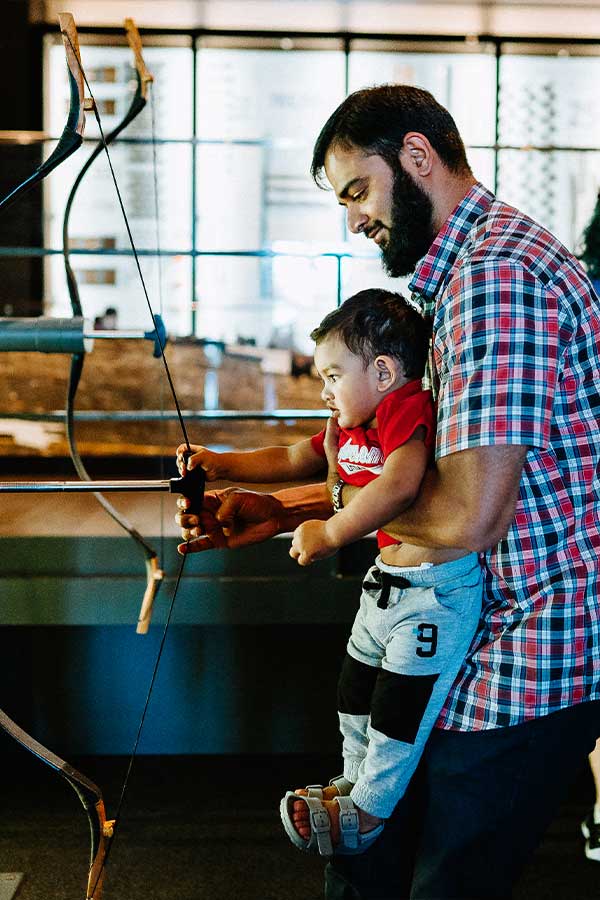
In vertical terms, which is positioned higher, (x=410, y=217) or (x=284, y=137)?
(x=284, y=137)

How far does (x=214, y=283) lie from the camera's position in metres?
5.36

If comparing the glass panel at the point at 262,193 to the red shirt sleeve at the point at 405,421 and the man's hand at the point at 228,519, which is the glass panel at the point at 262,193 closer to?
the man's hand at the point at 228,519

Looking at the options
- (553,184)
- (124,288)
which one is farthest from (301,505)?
(553,184)

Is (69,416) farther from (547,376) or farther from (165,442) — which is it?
(547,376)

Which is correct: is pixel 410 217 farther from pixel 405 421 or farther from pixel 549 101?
pixel 549 101

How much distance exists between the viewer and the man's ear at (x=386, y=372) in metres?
1.41

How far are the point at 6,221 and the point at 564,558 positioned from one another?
1634mm

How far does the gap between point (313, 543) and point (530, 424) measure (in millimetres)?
317

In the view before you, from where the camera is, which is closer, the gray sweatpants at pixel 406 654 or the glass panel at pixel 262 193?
the gray sweatpants at pixel 406 654

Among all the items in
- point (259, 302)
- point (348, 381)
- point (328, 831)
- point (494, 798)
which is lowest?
point (328, 831)

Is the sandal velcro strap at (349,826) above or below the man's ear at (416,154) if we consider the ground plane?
below

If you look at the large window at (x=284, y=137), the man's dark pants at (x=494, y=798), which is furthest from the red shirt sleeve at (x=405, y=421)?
the large window at (x=284, y=137)

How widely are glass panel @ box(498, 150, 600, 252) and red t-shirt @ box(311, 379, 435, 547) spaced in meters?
4.86

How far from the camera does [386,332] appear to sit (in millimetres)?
1415
